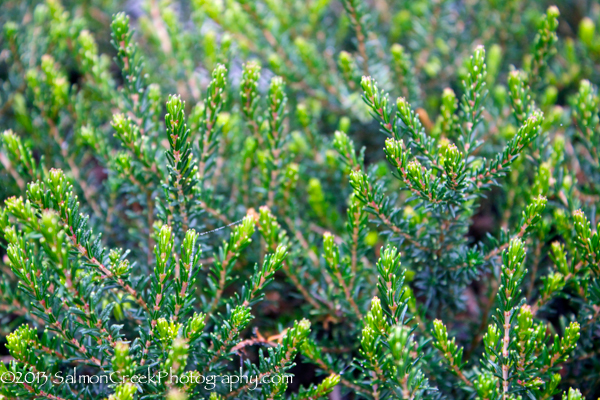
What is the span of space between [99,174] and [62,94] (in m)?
0.72

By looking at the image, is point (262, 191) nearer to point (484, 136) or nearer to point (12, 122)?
point (484, 136)

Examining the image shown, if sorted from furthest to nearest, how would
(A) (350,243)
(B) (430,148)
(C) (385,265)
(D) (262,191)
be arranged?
(D) (262,191) → (A) (350,243) → (B) (430,148) → (C) (385,265)

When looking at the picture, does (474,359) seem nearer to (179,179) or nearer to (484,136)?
(484,136)

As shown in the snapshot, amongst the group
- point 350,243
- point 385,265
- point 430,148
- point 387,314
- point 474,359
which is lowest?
point 474,359

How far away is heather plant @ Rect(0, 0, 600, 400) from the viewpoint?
113cm

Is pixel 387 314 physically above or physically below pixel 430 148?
below

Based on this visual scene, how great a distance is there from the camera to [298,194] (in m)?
Result: 1.76

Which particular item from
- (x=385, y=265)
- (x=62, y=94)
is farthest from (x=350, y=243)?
(x=62, y=94)

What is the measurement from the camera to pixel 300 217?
1768mm

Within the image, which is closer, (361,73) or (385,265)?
(385,265)

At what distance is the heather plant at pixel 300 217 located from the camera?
1.13m

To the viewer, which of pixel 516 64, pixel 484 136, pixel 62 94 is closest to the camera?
pixel 62 94

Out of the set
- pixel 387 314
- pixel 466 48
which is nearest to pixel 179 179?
pixel 387 314

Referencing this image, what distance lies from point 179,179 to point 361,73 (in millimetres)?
1006
